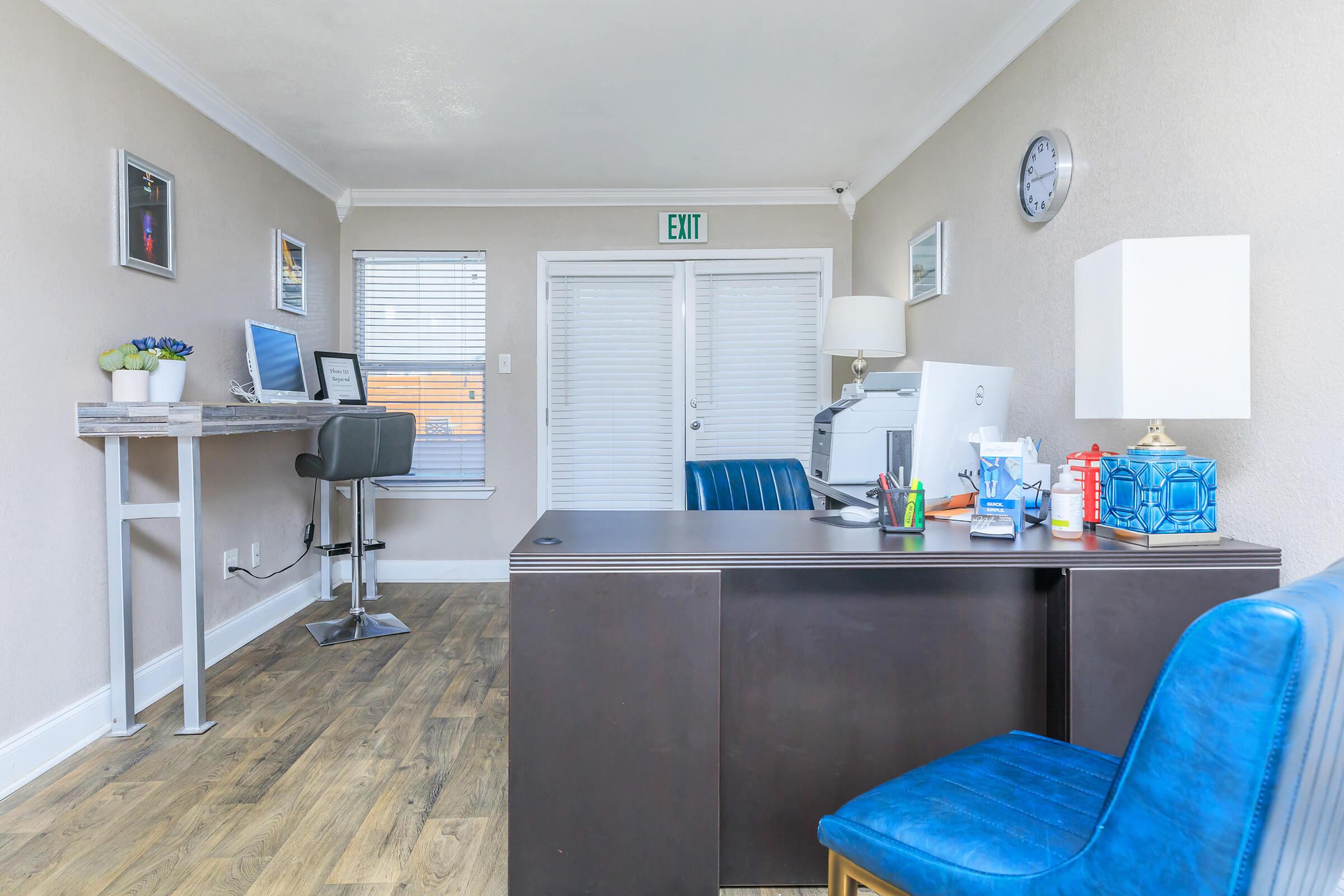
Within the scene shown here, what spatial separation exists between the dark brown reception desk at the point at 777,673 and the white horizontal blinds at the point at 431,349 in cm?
318

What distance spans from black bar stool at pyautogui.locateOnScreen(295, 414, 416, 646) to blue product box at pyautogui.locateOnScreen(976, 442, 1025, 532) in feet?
8.71

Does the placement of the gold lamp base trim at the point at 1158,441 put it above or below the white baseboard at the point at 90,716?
above

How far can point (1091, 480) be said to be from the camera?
1794mm

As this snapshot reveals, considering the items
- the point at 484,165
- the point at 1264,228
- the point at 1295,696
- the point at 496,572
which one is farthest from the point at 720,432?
the point at 1295,696

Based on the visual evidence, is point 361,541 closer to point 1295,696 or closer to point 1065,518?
point 1065,518

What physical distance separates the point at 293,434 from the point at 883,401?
3.09 m

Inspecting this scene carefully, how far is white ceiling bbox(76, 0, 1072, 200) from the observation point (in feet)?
8.19

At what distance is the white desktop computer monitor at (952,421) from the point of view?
188cm

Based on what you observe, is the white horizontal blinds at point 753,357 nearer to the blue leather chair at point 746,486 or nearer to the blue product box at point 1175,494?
the blue leather chair at point 746,486

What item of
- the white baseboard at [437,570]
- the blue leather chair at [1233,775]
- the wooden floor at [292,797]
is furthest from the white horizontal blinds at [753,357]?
the blue leather chair at [1233,775]

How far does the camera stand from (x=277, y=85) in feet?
9.98

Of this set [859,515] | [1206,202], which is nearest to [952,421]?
[859,515]

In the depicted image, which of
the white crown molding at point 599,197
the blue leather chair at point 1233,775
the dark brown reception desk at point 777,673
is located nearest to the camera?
the blue leather chair at point 1233,775

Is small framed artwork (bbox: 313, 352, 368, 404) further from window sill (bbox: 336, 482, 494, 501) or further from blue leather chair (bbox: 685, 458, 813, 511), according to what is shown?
blue leather chair (bbox: 685, 458, 813, 511)
